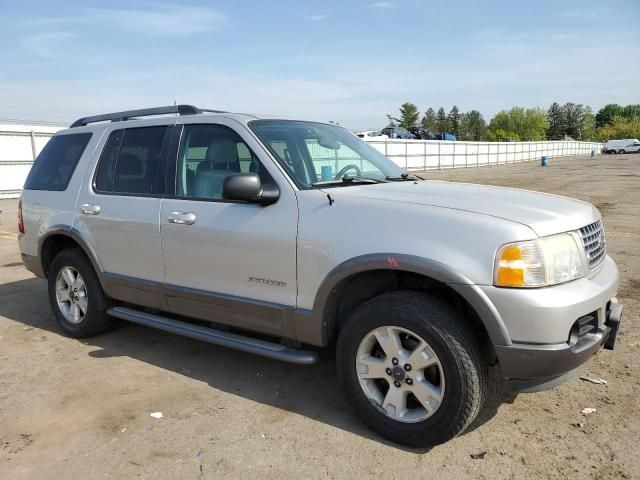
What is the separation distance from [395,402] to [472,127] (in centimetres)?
13106

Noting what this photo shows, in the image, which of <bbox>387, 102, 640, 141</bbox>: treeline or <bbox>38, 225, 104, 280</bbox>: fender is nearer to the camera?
<bbox>38, 225, 104, 280</bbox>: fender

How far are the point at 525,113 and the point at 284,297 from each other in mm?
142544

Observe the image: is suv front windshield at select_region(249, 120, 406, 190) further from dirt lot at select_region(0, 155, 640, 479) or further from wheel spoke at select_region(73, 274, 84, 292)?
wheel spoke at select_region(73, 274, 84, 292)

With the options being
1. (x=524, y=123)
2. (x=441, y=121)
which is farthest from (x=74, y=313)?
(x=524, y=123)

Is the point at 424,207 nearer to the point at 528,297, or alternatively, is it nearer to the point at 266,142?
the point at 528,297

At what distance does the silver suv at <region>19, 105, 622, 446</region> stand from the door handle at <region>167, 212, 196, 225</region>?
0.01 metres

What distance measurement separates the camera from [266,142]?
3.61m

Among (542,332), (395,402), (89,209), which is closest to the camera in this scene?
(542,332)

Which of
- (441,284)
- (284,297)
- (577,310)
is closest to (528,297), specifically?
(577,310)

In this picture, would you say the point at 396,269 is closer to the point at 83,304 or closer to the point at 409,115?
the point at 83,304

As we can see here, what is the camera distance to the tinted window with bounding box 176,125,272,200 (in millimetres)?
3707

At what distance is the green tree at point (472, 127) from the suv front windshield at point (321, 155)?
124 meters

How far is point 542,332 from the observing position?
259 centimetres

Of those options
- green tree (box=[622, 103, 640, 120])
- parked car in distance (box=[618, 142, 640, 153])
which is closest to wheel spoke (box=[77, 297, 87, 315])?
parked car in distance (box=[618, 142, 640, 153])
